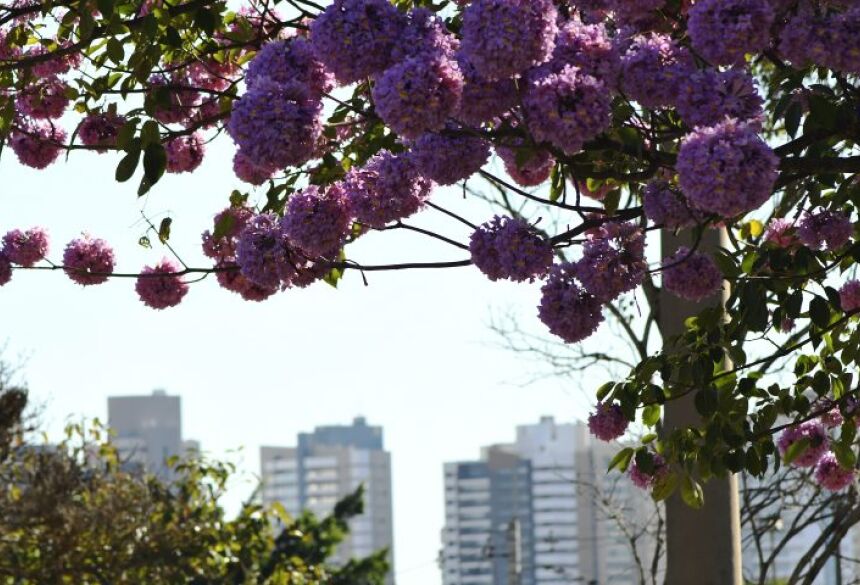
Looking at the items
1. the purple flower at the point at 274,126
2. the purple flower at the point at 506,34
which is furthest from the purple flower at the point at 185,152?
the purple flower at the point at 506,34

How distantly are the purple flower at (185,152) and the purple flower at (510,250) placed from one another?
1775 mm

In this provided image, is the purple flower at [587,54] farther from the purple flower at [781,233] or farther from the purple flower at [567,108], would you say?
the purple flower at [781,233]

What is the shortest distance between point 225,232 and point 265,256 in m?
0.82

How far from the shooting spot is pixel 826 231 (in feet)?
15.1

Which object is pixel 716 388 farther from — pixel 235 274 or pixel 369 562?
pixel 369 562

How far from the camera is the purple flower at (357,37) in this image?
10.8 feet

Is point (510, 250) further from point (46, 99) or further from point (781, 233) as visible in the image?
point (46, 99)

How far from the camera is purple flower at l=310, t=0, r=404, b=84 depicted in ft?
10.8

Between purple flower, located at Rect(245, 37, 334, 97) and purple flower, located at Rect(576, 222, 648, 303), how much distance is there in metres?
0.70

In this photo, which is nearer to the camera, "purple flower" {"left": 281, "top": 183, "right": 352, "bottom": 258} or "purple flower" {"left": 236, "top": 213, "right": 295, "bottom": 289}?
"purple flower" {"left": 281, "top": 183, "right": 352, "bottom": 258}

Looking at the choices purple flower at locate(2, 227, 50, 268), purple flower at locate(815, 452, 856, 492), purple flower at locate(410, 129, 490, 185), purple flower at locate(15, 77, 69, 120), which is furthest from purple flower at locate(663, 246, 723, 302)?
purple flower at locate(2, 227, 50, 268)

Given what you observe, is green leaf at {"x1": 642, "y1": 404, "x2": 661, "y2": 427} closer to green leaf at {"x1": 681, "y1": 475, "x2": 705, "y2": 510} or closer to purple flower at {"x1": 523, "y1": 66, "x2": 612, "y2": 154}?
green leaf at {"x1": 681, "y1": 475, "x2": 705, "y2": 510}

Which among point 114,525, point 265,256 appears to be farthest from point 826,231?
point 114,525

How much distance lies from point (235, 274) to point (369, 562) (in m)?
20.0
